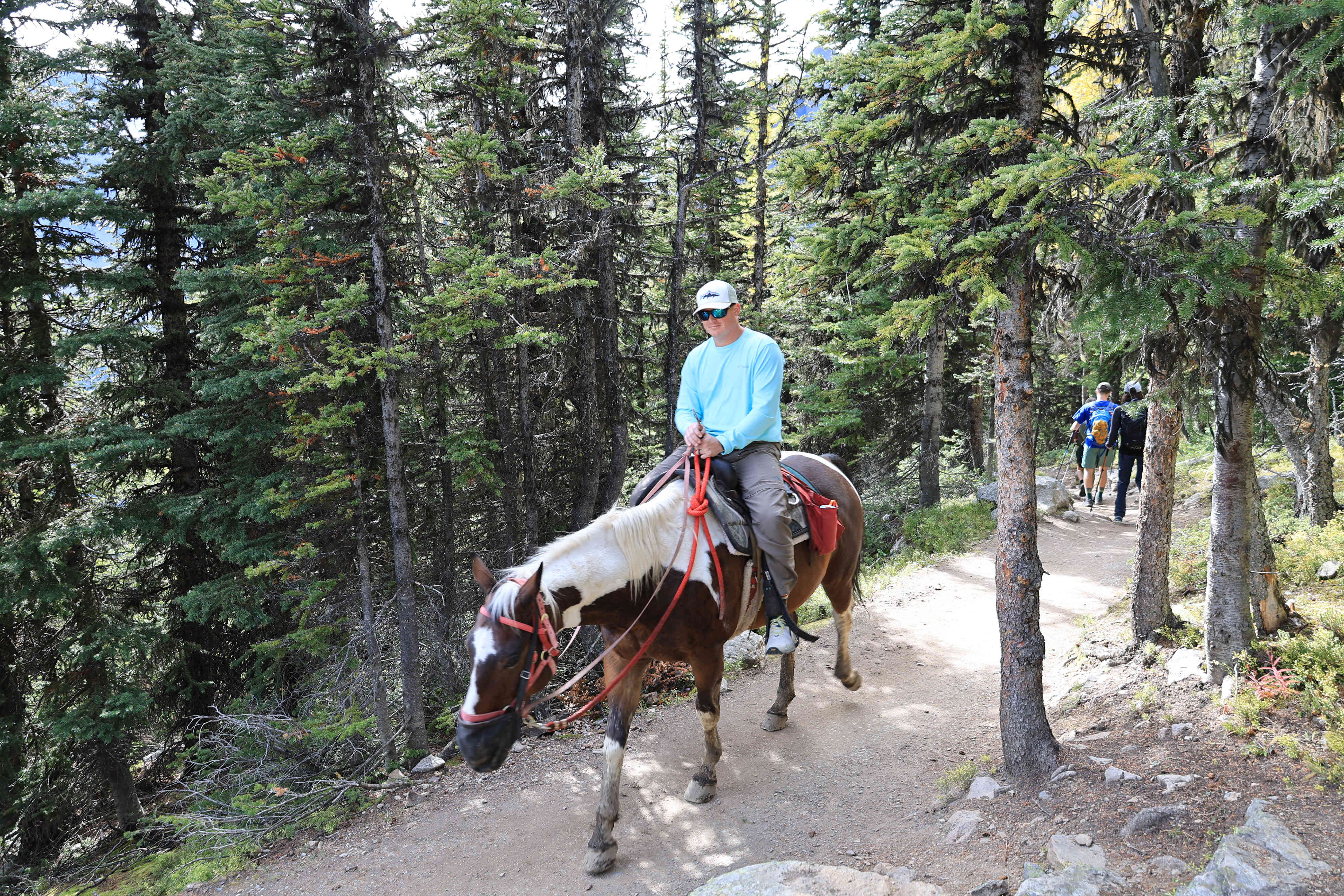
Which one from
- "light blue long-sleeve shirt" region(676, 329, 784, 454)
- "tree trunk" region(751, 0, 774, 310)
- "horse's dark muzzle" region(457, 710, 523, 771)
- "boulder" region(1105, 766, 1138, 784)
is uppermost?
"tree trunk" region(751, 0, 774, 310)

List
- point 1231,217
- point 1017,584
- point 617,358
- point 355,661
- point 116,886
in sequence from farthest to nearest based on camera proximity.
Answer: point 617,358 < point 355,661 < point 116,886 < point 1017,584 < point 1231,217

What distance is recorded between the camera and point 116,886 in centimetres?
662

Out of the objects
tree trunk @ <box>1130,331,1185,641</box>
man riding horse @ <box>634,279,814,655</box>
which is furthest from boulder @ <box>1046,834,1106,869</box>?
tree trunk @ <box>1130,331,1185,641</box>

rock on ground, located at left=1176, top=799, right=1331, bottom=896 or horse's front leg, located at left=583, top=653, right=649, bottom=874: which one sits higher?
rock on ground, located at left=1176, top=799, right=1331, bottom=896

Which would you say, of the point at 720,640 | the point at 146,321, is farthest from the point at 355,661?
the point at 146,321

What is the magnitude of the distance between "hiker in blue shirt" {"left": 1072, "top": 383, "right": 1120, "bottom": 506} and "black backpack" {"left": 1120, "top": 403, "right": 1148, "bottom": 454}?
44 centimetres

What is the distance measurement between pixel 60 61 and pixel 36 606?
7.88m

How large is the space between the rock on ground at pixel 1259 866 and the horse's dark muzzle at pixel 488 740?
354 cm

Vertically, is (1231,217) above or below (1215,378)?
above

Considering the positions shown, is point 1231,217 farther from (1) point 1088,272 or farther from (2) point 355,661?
(2) point 355,661

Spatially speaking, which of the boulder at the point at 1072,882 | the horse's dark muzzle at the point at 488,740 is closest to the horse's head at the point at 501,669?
the horse's dark muzzle at the point at 488,740

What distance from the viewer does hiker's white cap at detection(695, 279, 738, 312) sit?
5.33m

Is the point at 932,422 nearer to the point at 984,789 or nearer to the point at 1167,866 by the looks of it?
the point at 984,789

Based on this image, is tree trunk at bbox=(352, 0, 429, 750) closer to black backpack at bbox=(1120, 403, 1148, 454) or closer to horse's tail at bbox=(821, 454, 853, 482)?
horse's tail at bbox=(821, 454, 853, 482)
